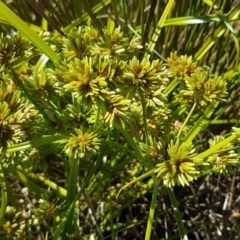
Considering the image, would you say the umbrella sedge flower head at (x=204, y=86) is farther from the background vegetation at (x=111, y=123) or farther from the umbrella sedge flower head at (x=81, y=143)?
the umbrella sedge flower head at (x=81, y=143)

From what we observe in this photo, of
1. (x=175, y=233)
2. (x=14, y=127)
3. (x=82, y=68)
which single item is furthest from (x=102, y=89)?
(x=175, y=233)

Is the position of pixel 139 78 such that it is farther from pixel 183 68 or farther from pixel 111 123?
pixel 183 68

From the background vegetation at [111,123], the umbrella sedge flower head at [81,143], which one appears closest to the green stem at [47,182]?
the background vegetation at [111,123]

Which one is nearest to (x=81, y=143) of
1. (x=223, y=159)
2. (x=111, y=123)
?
(x=111, y=123)

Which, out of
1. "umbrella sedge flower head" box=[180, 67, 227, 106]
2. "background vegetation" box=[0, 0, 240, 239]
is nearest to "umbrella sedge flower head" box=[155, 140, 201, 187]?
"background vegetation" box=[0, 0, 240, 239]

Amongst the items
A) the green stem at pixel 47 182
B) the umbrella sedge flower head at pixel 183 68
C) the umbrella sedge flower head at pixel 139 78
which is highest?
the umbrella sedge flower head at pixel 183 68
